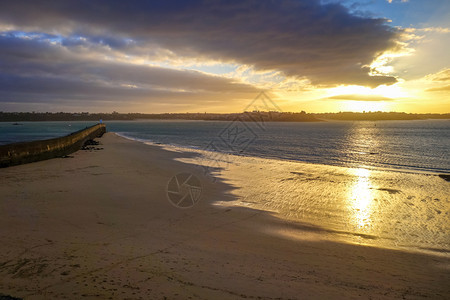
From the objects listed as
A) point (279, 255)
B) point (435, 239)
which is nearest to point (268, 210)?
point (279, 255)

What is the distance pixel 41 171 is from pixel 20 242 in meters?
A: 10.8

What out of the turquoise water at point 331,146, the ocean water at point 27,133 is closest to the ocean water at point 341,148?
the turquoise water at point 331,146

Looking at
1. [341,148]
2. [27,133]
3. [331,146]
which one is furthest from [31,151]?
[27,133]

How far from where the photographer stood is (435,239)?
27.5 ft

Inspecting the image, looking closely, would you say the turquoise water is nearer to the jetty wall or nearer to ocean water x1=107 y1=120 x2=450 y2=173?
ocean water x1=107 y1=120 x2=450 y2=173

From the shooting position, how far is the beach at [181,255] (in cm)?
463

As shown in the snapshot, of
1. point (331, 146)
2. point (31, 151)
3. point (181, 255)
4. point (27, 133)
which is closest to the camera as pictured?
point (181, 255)

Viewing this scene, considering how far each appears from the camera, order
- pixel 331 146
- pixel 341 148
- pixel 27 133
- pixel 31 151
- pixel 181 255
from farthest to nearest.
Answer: pixel 27 133 < pixel 331 146 < pixel 341 148 < pixel 31 151 < pixel 181 255

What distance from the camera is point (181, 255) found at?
5.93m

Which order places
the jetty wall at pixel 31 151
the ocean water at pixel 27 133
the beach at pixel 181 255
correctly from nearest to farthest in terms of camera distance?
the beach at pixel 181 255 → the jetty wall at pixel 31 151 → the ocean water at pixel 27 133

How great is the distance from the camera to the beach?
182 inches

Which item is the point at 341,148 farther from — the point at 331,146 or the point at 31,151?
the point at 31,151

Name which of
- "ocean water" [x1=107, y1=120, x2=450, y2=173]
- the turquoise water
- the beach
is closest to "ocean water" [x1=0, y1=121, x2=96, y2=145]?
the turquoise water

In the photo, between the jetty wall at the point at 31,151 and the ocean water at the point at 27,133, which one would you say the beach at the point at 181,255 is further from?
the ocean water at the point at 27,133
